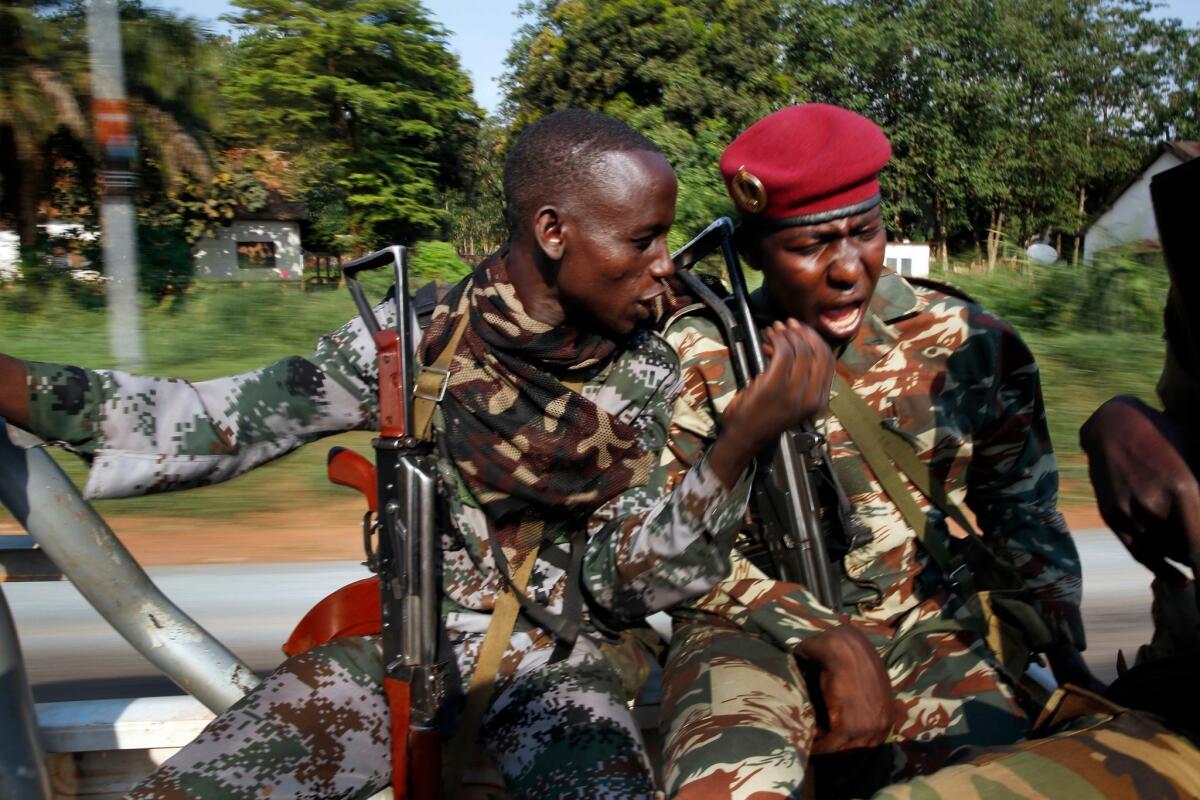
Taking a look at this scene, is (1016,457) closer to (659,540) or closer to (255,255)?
(659,540)

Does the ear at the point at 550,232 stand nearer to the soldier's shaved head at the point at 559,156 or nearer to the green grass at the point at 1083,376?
the soldier's shaved head at the point at 559,156

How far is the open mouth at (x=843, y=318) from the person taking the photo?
2350 millimetres

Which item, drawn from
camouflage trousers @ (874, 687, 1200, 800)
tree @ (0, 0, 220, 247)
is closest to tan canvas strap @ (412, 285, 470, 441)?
camouflage trousers @ (874, 687, 1200, 800)

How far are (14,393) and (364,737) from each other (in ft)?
2.84

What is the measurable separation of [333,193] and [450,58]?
13.6 feet

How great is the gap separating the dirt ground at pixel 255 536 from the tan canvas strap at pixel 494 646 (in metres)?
3.34

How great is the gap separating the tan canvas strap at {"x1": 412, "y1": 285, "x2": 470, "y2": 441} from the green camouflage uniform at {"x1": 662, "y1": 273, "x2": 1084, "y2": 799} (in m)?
0.54

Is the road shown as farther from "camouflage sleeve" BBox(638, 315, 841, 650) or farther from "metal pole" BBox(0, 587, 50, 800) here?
"camouflage sleeve" BBox(638, 315, 841, 650)

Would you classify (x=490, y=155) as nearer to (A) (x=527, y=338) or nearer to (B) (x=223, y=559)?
(B) (x=223, y=559)

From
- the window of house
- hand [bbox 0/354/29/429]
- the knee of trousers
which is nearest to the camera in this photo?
the knee of trousers

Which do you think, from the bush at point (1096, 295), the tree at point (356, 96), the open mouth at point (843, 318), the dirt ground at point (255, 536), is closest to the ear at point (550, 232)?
the open mouth at point (843, 318)

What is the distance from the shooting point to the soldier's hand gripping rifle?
193 centimetres

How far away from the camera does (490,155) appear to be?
33094mm

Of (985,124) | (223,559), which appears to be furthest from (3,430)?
(985,124)
